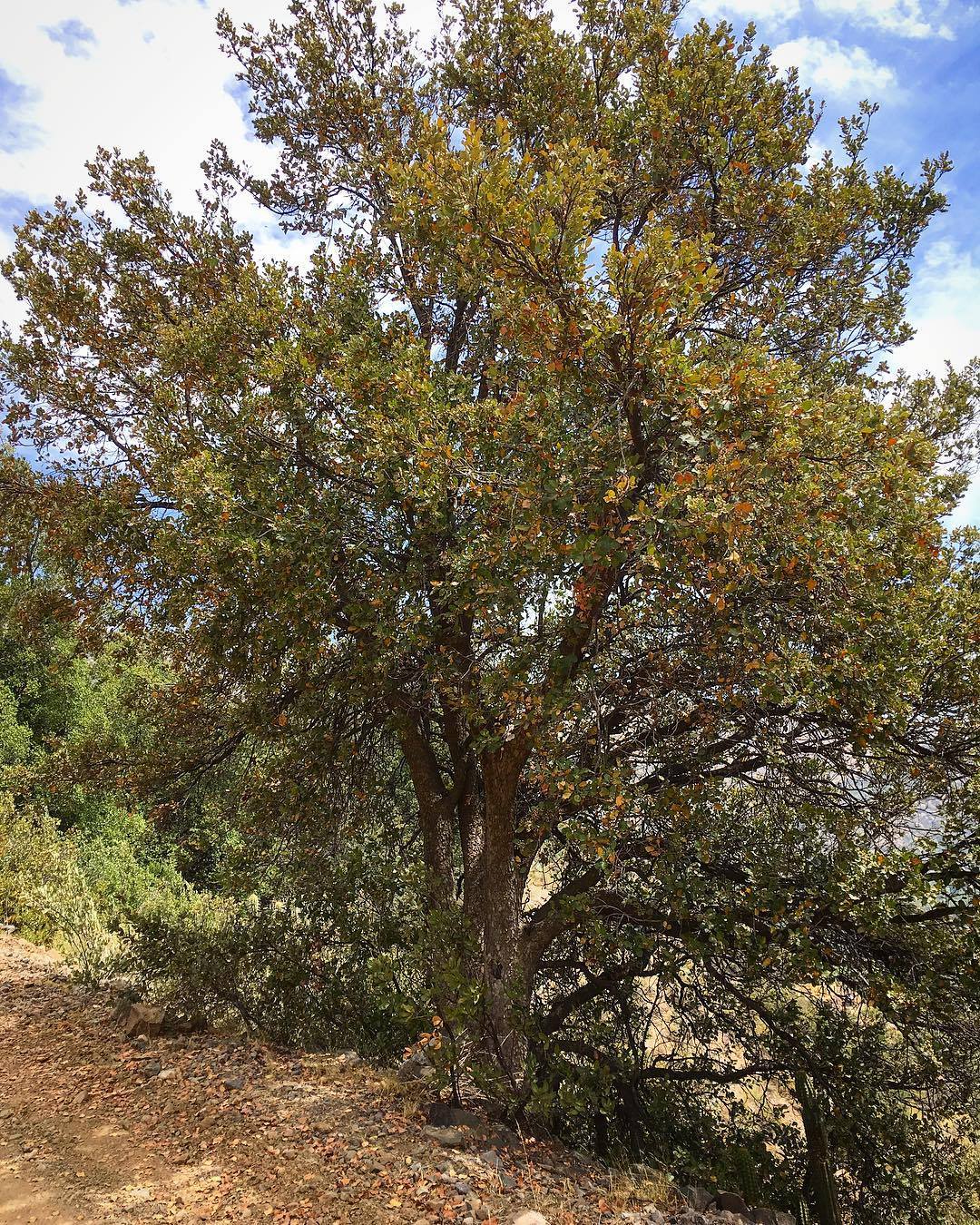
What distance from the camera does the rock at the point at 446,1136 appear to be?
5.28 meters

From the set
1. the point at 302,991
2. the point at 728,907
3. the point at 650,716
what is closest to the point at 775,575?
the point at 650,716

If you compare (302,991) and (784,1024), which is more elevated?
(784,1024)

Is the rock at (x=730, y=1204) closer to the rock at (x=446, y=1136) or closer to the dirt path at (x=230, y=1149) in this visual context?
the dirt path at (x=230, y=1149)

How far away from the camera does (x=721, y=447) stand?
4281 mm

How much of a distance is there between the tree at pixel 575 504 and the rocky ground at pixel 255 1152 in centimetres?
83

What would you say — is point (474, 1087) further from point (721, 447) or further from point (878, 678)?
point (721, 447)

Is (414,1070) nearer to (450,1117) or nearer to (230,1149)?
(450,1117)

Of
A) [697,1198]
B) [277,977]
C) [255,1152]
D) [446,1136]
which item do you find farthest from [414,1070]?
[697,1198]

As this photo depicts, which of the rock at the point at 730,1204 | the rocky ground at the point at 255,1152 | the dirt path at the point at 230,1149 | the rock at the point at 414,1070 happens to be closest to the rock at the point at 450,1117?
the rocky ground at the point at 255,1152

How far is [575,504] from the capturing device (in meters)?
4.64

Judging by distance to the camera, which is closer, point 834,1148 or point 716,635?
point 716,635

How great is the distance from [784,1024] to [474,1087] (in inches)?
123

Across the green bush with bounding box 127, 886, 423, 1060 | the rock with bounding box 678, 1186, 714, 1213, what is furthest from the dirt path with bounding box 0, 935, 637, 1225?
the rock with bounding box 678, 1186, 714, 1213

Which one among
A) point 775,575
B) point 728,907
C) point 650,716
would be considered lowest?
point 728,907
